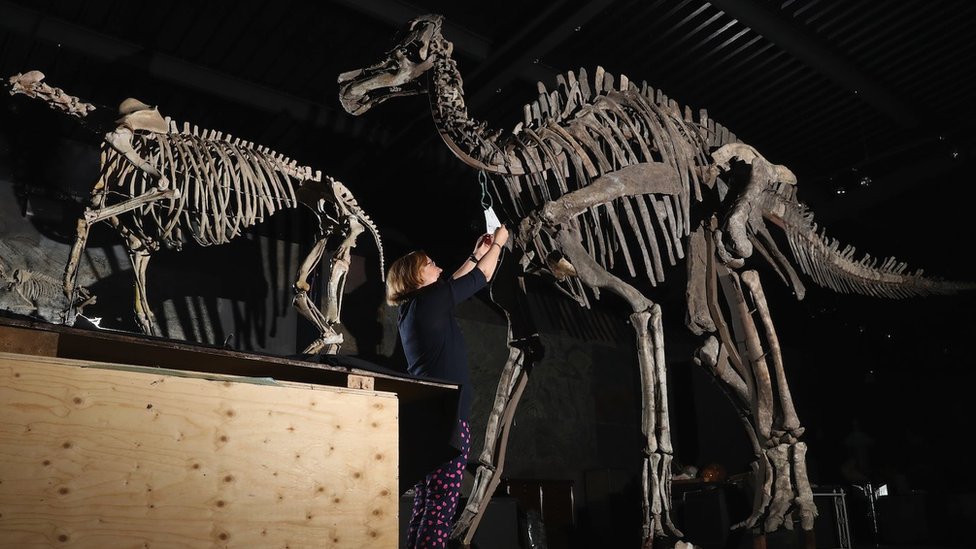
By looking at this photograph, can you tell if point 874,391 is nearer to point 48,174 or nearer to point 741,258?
point 741,258

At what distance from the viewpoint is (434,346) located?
3.61 metres

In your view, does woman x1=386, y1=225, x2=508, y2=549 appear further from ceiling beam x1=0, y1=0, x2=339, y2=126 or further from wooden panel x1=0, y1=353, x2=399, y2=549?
ceiling beam x1=0, y1=0, x2=339, y2=126

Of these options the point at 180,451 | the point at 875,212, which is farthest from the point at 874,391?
the point at 180,451

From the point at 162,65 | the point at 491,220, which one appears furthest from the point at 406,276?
the point at 162,65

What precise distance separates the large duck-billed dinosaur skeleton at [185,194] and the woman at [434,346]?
1454mm

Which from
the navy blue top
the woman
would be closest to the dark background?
the woman

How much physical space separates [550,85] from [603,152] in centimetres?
149

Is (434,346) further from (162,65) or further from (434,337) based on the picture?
(162,65)

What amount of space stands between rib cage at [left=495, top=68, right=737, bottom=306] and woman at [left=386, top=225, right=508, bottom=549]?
2.96ft

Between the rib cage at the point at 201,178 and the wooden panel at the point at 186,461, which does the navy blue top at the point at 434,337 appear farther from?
the rib cage at the point at 201,178

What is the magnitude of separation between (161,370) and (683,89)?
537cm

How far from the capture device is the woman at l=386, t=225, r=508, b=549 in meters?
3.44

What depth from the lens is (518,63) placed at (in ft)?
18.8

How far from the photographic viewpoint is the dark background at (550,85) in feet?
17.6
